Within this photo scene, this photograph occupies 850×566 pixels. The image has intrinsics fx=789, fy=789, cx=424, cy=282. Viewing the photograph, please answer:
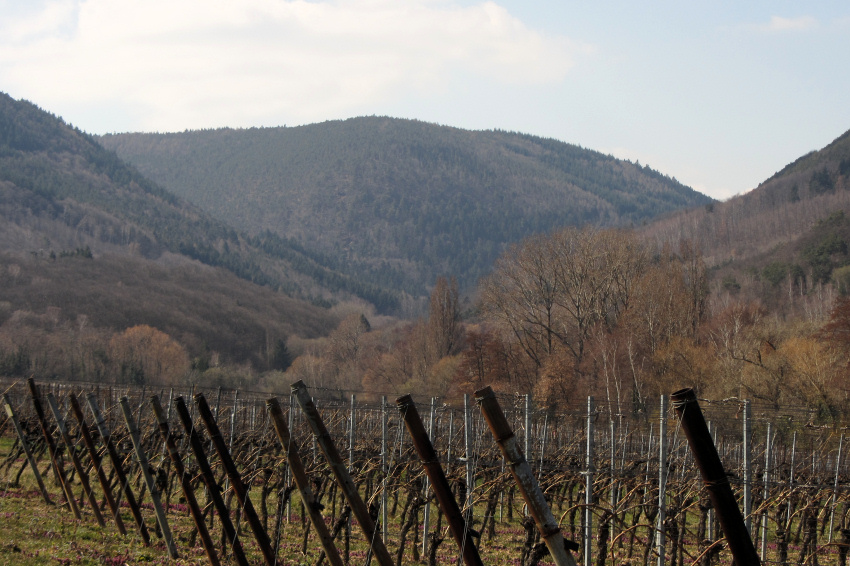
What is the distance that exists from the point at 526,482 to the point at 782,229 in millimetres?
141234

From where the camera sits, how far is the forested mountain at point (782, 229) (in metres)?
88.9

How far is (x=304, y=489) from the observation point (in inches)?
337

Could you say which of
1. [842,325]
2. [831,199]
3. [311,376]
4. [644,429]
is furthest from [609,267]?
[831,199]

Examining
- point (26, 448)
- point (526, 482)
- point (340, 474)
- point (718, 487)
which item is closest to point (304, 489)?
point (340, 474)

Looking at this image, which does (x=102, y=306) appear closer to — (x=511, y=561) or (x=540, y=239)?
(x=540, y=239)

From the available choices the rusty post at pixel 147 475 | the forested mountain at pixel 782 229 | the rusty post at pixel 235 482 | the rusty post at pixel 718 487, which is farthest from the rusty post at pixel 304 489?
the forested mountain at pixel 782 229

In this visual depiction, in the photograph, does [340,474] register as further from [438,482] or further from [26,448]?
[26,448]

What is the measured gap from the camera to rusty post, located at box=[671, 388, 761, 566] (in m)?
4.79

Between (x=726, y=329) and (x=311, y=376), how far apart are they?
2737 inches

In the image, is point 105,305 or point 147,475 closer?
point 147,475

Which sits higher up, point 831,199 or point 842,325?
point 831,199

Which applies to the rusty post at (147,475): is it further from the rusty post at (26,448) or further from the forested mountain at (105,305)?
→ the forested mountain at (105,305)

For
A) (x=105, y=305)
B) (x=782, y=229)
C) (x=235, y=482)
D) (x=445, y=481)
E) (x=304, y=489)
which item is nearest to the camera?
(x=445, y=481)

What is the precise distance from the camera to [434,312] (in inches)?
2953
